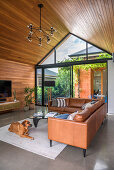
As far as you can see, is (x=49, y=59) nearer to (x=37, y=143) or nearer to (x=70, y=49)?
(x=70, y=49)

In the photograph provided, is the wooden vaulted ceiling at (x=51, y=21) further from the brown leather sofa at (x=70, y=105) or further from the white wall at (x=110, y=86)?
the brown leather sofa at (x=70, y=105)

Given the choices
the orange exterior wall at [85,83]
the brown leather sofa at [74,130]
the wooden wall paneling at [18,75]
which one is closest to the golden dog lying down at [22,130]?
the brown leather sofa at [74,130]

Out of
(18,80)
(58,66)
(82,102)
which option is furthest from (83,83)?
(18,80)

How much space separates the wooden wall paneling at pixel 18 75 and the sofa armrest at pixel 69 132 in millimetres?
4341

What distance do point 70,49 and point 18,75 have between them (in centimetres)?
326

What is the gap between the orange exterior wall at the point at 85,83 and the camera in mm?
7887

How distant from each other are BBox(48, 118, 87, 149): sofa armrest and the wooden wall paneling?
434 centimetres

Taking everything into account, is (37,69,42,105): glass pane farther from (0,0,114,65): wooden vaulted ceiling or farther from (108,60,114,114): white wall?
(108,60,114,114): white wall

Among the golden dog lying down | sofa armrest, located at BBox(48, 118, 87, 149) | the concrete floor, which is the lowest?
the concrete floor

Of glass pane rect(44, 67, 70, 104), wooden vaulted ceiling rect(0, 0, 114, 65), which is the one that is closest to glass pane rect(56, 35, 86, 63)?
wooden vaulted ceiling rect(0, 0, 114, 65)

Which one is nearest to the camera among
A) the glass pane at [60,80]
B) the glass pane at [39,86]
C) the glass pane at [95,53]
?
the glass pane at [95,53]

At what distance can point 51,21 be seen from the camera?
5105mm

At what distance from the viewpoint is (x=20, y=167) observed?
210 cm

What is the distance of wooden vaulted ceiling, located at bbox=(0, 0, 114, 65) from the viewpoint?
2.88 m
